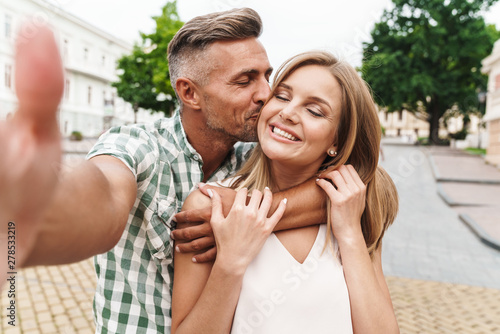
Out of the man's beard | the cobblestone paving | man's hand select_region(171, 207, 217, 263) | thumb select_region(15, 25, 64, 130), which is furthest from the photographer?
the cobblestone paving

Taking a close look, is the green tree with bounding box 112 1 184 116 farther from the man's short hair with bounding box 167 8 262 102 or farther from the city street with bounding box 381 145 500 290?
the man's short hair with bounding box 167 8 262 102

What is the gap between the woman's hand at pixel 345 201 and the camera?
1583mm

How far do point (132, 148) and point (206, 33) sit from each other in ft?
2.66

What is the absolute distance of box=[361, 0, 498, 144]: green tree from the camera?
2861 centimetres

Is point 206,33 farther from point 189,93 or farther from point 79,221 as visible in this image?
point 79,221

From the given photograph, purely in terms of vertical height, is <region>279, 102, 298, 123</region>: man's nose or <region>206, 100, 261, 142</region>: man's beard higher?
<region>279, 102, 298, 123</region>: man's nose

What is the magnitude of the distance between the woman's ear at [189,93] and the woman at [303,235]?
417 mm

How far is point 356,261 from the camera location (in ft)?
5.01

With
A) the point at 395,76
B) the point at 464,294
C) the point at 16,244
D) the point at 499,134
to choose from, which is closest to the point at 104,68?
the point at 395,76

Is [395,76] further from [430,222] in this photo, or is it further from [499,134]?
[430,222]

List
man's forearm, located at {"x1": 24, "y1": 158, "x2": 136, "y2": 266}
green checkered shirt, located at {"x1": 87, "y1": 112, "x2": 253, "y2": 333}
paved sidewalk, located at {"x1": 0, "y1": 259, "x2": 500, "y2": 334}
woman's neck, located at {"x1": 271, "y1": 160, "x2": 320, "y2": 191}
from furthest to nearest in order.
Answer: paved sidewalk, located at {"x1": 0, "y1": 259, "x2": 500, "y2": 334} → woman's neck, located at {"x1": 271, "y1": 160, "x2": 320, "y2": 191} → green checkered shirt, located at {"x1": 87, "y1": 112, "x2": 253, "y2": 333} → man's forearm, located at {"x1": 24, "y1": 158, "x2": 136, "y2": 266}

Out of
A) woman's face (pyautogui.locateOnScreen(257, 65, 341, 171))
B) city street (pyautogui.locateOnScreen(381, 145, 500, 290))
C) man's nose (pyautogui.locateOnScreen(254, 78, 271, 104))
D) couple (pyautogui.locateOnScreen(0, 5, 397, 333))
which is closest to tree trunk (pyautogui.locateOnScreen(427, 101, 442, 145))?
city street (pyautogui.locateOnScreen(381, 145, 500, 290))

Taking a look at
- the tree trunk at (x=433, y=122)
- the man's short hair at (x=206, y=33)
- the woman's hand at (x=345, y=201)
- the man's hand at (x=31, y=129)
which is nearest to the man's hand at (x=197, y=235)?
the woman's hand at (x=345, y=201)

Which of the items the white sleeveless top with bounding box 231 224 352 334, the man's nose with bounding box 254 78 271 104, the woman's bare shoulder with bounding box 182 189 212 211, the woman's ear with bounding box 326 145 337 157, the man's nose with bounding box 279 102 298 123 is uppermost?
the man's nose with bounding box 254 78 271 104
